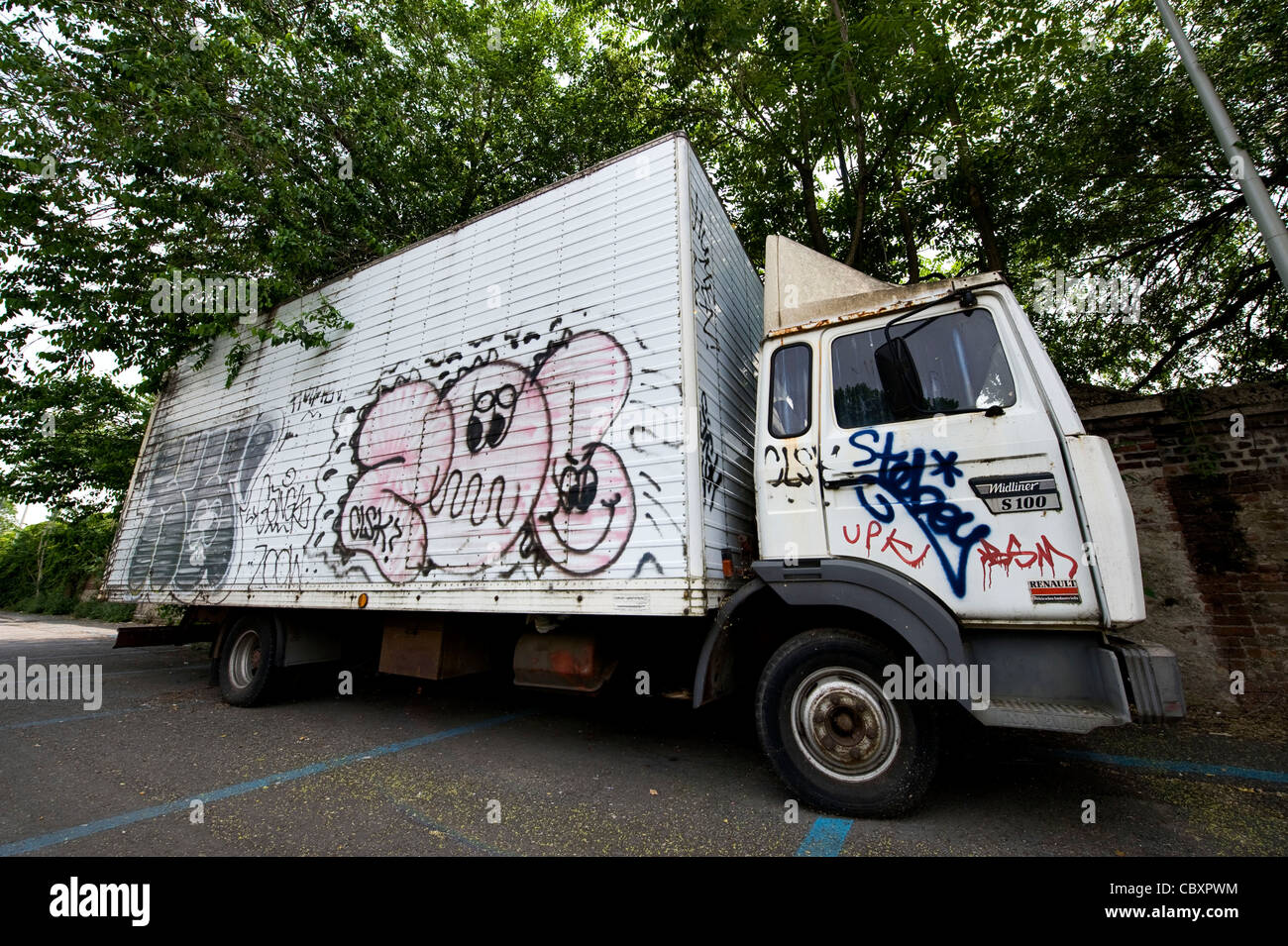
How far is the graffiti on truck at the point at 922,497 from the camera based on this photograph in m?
2.82

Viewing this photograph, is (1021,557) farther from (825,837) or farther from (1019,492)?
(825,837)

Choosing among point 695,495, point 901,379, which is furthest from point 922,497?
point 695,495

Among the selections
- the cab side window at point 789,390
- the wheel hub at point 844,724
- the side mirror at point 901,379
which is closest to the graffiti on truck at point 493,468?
the cab side window at point 789,390

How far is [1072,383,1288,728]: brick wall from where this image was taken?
4.68 meters

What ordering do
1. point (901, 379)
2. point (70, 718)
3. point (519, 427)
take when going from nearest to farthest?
point (901, 379)
point (519, 427)
point (70, 718)

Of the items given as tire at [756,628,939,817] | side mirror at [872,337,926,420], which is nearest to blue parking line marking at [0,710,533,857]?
tire at [756,628,939,817]

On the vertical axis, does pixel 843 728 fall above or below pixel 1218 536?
below

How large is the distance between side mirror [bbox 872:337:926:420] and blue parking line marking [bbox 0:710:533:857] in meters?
4.20

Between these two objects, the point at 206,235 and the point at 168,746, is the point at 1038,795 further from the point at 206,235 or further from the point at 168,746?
the point at 206,235

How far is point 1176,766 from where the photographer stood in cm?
370

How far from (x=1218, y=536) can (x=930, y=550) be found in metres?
4.18

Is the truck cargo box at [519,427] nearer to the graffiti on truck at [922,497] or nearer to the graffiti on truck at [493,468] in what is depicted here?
the graffiti on truck at [493,468]

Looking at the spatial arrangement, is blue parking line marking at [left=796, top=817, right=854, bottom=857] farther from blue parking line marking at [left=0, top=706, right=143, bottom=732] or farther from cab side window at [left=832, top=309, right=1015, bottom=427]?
blue parking line marking at [left=0, top=706, right=143, bottom=732]

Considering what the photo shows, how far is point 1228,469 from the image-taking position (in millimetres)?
4984
